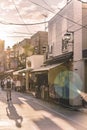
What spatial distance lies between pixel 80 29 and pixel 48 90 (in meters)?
7.32

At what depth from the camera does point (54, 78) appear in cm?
2906

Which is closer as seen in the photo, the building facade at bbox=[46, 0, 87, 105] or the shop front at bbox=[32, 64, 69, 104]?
the building facade at bbox=[46, 0, 87, 105]

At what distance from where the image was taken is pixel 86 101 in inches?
934

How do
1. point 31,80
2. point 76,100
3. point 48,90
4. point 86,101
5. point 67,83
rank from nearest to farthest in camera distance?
point 86,101 < point 76,100 < point 67,83 < point 48,90 < point 31,80

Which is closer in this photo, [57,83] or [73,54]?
[73,54]

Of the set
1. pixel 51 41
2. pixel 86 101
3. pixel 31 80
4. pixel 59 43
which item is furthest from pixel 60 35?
pixel 31 80

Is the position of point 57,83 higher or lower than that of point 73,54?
lower

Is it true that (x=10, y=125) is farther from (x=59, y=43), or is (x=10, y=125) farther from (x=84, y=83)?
(x=59, y=43)

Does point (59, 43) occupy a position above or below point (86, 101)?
above

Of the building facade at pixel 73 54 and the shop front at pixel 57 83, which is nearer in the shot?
Result: the building facade at pixel 73 54

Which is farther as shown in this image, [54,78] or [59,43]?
[59,43]

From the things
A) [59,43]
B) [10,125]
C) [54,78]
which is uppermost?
[59,43]

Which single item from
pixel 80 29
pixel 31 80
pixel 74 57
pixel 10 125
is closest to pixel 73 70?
pixel 74 57

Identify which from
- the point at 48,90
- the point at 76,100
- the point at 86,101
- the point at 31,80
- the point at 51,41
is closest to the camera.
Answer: the point at 86,101
